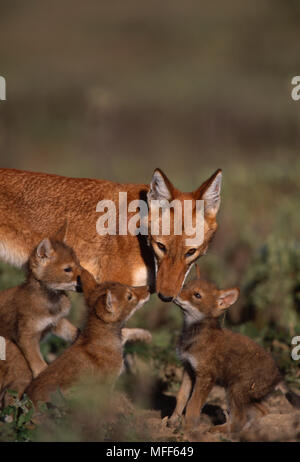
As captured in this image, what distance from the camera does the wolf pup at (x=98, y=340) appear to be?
7496mm

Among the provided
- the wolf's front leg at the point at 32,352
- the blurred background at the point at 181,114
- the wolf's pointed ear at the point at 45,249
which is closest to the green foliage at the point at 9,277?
the blurred background at the point at 181,114

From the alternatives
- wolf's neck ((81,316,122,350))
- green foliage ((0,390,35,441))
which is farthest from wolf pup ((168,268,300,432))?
green foliage ((0,390,35,441))

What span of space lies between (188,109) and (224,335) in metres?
19.7

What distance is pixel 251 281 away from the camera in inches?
485

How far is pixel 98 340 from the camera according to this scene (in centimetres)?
781

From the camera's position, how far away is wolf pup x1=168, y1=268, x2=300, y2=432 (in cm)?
780

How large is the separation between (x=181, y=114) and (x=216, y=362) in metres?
19.8

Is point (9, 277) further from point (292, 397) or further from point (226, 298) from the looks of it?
point (292, 397)

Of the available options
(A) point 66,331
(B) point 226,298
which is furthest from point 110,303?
(B) point 226,298

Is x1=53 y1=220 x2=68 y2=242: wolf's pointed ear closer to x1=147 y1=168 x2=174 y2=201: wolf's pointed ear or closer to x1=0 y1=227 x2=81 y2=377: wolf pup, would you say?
x1=0 y1=227 x2=81 y2=377: wolf pup

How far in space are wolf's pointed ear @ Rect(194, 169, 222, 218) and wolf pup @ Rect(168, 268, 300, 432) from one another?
29.8 inches

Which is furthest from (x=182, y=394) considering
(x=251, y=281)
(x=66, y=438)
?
(x=251, y=281)

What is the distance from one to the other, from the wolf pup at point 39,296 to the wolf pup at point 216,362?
3.97ft

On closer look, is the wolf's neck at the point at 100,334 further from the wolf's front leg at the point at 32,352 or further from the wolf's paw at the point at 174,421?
the wolf's paw at the point at 174,421
